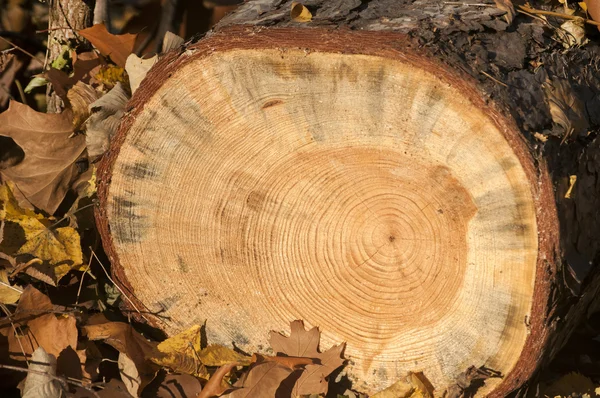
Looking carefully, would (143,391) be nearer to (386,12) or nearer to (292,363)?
(292,363)

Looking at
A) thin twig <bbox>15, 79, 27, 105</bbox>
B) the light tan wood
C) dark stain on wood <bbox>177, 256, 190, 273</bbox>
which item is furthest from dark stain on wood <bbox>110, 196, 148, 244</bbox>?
thin twig <bbox>15, 79, 27, 105</bbox>

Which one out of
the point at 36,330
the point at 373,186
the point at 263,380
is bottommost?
the point at 263,380

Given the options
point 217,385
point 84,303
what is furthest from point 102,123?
point 217,385

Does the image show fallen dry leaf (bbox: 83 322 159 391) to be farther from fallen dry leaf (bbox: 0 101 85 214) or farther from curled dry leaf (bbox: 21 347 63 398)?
fallen dry leaf (bbox: 0 101 85 214)

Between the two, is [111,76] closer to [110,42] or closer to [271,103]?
[110,42]

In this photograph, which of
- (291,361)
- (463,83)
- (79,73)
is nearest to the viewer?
(463,83)

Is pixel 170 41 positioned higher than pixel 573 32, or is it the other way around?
pixel 170 41
